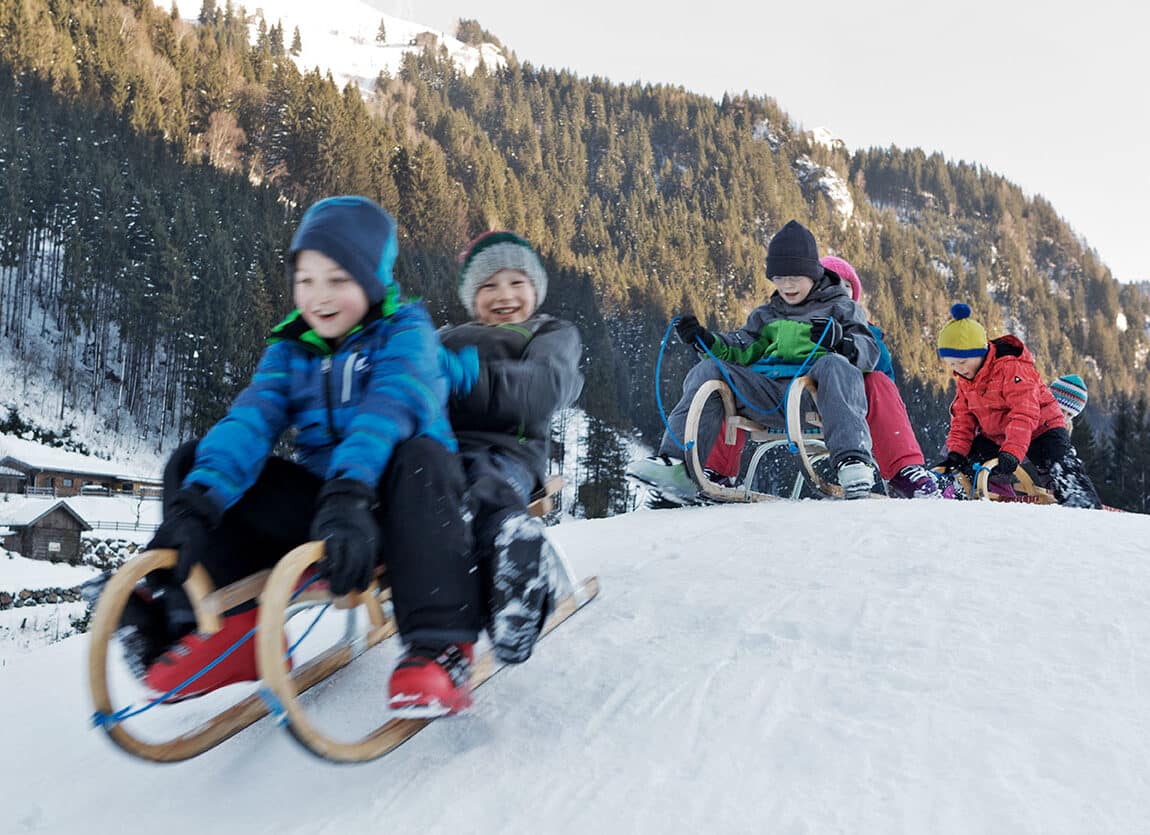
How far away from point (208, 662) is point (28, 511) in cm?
2722

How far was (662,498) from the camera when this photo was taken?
3.88 m

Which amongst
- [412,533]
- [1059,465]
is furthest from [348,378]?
[1059,465]

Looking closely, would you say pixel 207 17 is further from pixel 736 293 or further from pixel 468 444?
pixel 468 444

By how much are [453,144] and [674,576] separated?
7205 cm

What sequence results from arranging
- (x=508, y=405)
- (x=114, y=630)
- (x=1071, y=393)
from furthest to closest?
(x=1071, y=393) < (x=508, y=405) < (x=114, y=630)

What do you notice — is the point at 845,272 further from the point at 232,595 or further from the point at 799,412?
the point at 232,595

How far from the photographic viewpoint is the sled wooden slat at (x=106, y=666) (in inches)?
46.5

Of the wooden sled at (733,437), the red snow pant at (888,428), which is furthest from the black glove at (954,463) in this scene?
the wooden sled at (733,437)

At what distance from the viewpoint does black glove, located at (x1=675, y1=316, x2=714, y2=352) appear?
3.77 m

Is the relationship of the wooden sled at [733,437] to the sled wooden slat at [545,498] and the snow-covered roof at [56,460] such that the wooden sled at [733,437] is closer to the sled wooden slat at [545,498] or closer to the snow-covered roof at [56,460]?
the sled wooden slat at [545,498]

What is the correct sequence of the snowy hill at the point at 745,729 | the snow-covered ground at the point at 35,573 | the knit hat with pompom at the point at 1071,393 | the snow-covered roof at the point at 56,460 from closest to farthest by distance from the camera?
the snowy hill at the point at 745,729 < the knit hat with pompom at the point at 1071,393 < the snow-covered ground at the point at 35,573 < the snow-covered roof at the point at 56,460

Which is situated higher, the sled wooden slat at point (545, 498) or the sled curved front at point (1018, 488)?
the sled wooden slat at point (545, 498)

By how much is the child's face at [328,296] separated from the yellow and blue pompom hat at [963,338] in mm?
4449

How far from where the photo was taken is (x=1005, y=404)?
511 centimetres
